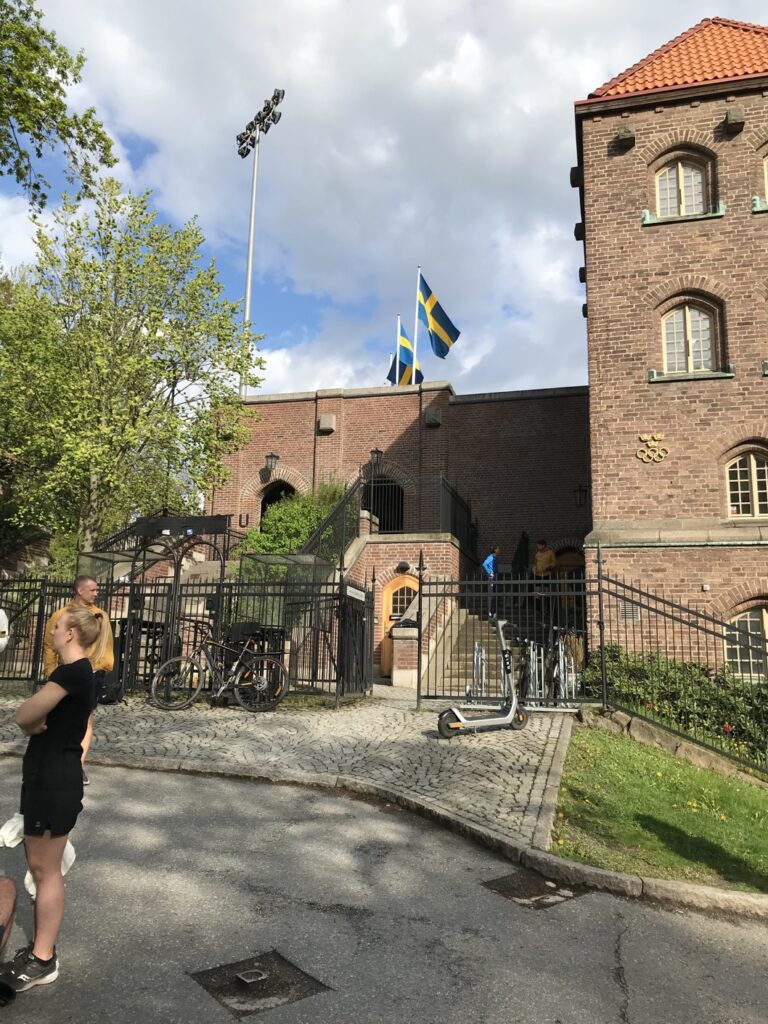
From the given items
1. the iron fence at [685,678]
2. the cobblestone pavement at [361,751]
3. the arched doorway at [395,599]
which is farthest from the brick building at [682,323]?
the arched doorway at [395,599]

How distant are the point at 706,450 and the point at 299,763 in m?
10.1

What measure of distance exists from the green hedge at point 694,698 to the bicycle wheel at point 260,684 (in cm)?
490

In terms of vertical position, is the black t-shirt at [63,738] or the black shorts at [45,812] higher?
the black t-shirt at [63,738]

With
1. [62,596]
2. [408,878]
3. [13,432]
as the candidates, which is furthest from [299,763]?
[13,432]

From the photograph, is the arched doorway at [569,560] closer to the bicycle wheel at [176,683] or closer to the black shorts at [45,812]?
the bicycle wheel at [176,683]

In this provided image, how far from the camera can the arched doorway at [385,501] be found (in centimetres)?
2330

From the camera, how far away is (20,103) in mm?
11375

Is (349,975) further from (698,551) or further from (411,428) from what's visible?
(411,428)

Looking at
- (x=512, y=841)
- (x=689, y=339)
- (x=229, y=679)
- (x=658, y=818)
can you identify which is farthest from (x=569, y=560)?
(x=512, y=841)

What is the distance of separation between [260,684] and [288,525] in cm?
1074

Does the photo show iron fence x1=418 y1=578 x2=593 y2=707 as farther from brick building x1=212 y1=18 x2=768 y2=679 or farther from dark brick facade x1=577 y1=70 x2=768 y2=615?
dark brick facade x1=577 y1=70 x2=768 y2=615

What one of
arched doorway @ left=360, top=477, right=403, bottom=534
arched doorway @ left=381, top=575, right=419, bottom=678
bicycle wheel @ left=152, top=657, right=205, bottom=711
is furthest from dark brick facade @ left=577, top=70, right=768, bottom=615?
arched doorway @ left=360, top=477, right=403, bottom=534

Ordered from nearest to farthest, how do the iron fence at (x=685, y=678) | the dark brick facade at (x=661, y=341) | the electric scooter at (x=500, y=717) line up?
the electric scooter at (x=500, y=717) → the iron fence at (x=685, y=678) → the dark brick facade at (x=661, y=341)

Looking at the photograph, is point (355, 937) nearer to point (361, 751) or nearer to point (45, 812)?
point (45, 812)
